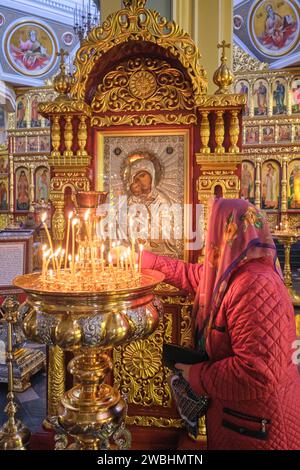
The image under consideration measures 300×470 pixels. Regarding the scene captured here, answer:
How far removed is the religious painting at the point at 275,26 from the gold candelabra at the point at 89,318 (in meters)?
12.1

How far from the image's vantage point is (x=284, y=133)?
1185cm

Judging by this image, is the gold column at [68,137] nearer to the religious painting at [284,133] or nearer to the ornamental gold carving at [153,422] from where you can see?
the ornamental gold carving at [153,422]

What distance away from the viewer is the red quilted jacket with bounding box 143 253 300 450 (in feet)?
4.81

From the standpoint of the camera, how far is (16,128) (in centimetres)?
1398

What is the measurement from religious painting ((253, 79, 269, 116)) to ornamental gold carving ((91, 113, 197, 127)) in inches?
417

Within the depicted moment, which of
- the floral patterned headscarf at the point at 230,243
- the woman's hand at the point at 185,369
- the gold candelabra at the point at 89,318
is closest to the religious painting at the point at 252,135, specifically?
the gold candelabra at the point at 89,318

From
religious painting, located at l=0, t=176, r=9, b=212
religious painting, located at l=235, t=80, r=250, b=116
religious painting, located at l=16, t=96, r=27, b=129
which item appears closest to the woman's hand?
religious painting, located at l=235, t=80, r=250, b=116

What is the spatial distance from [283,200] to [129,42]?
10.2 m

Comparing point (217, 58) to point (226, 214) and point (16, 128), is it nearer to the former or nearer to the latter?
point (226, 214)

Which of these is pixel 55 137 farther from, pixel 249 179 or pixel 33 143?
pixel 33 143

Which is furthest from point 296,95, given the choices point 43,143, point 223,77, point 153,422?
point 153,422

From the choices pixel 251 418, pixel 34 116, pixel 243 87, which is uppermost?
pixel 243 87

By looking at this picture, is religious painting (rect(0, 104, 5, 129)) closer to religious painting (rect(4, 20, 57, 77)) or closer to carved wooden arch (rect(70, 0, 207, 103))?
religious painting (rect(4, 20, 57, 77))

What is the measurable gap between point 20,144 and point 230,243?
13.4 m
